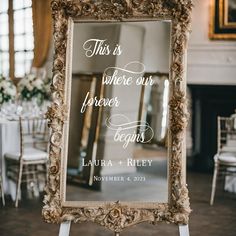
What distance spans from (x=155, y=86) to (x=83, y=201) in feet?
2.69

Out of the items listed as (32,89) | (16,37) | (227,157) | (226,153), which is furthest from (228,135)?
(16,37)

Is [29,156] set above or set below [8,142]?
below

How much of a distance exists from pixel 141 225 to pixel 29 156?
56.1 inches

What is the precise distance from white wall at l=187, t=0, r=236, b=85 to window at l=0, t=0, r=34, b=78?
10.4ft

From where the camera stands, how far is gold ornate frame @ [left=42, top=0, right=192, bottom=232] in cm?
305

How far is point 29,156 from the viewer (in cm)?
511

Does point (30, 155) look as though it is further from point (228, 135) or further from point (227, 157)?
→ point (228, 135)

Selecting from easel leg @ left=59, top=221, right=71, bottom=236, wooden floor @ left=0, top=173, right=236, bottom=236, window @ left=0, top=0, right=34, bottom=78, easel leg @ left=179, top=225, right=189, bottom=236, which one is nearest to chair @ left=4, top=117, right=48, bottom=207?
wooden floor @ left=0, top=173, right=236, bottom=236

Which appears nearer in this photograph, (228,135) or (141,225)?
(141,225)

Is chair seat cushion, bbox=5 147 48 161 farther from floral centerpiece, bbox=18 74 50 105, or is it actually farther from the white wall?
the white wall

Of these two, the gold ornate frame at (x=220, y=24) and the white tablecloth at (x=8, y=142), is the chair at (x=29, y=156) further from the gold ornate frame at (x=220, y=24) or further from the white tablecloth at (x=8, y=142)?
the gold ornate frame at (x=220, y=24)

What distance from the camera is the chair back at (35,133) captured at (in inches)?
221

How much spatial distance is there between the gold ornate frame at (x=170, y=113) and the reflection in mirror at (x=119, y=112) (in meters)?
0.04

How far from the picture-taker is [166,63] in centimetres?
309
